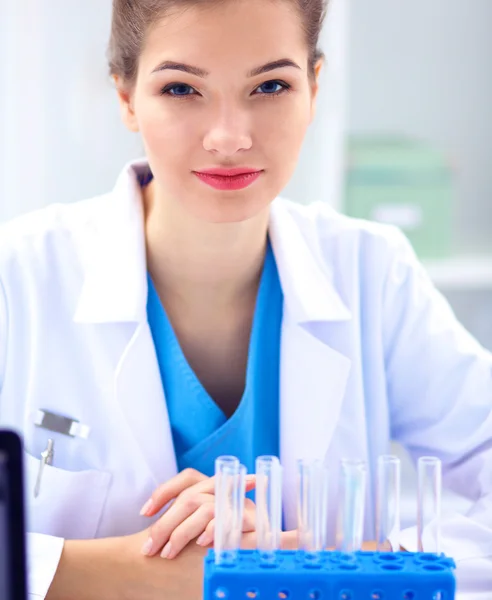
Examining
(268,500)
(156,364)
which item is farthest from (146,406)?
(268,500)

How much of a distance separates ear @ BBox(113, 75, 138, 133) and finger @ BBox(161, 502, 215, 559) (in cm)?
56

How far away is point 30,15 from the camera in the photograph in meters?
2.18

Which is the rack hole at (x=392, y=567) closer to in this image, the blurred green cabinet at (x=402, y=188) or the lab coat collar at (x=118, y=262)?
the lab coat collar at (x=118, y=262)

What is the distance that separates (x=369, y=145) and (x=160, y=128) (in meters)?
1.35

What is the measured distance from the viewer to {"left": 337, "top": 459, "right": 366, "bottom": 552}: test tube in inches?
32.0

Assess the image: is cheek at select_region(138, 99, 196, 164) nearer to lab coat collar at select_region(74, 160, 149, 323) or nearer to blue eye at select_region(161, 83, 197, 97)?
blue eye at select_region(161, 83, 197, 97)

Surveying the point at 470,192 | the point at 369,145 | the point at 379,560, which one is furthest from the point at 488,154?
the point at 379,560

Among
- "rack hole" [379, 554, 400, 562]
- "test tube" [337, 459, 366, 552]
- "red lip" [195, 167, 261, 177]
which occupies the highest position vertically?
"red lip" [195, 167, 261, 177]

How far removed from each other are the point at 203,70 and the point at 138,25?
5.9 inches

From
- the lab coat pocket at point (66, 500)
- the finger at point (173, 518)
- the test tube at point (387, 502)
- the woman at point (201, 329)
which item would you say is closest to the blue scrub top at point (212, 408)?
the woman at point (201, 329)

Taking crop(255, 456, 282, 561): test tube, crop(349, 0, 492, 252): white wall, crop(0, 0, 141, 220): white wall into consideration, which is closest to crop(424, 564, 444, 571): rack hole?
crop(255, 456, 282, 561): test tube

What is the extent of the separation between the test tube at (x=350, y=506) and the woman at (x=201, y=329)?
0.96 ft

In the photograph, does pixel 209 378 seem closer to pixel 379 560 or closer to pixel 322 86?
pixel 379 560

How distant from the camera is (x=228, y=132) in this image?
116cm
